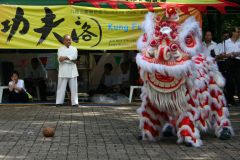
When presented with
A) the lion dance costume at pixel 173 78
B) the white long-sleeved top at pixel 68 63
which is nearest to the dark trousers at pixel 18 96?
the white long-sleeved top at pixel 68 63

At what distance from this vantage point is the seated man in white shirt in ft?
56.9

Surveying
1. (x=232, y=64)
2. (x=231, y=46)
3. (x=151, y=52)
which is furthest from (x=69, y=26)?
(x=151, y=52)

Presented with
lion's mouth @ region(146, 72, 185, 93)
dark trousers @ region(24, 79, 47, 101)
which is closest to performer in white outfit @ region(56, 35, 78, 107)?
dark trousers @ region(24, 79, 47, 101)

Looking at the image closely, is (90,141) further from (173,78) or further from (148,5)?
(148,5)

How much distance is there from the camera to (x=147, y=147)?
8.37m

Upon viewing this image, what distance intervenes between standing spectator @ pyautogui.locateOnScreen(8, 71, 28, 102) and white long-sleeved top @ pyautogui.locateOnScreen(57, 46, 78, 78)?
134cm

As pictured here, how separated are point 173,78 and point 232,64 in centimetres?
716

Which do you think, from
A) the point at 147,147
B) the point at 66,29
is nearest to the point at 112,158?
the point at 147,147

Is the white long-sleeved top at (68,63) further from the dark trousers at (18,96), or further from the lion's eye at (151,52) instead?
the lion's eye at (151,52)

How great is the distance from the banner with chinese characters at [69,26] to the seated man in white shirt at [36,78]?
6.90ft

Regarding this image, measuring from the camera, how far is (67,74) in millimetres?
15438

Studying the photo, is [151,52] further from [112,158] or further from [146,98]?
[112,158]

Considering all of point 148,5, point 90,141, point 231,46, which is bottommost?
point 90,141

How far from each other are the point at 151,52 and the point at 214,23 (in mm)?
11312
